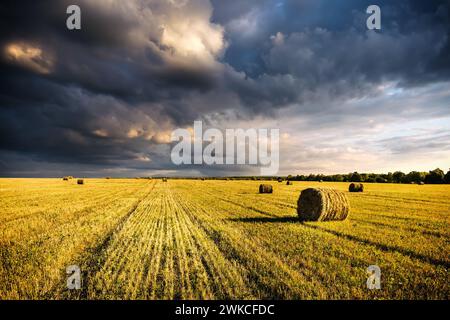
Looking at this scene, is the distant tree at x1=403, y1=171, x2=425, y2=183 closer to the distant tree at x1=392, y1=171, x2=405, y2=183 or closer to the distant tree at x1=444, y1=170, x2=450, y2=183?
the distant tree at x1=392, y1=171, x2=405, y2=183

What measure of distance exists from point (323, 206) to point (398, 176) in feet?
237

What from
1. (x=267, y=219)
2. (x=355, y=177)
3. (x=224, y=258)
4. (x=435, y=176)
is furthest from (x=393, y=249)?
(x=355, y=177)

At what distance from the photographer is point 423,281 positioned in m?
5.72

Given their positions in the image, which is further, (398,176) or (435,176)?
(398,176)

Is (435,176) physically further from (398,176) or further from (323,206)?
(323,206)

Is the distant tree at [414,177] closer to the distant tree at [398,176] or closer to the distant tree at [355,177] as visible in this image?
the distant tree at [398,176]

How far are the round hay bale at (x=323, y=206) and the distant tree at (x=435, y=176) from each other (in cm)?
6521

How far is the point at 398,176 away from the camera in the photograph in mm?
73250

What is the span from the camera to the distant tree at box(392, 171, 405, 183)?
72125 millimetres

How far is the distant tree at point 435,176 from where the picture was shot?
2510 inches

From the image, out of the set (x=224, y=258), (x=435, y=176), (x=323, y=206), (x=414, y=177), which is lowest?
(x=224, y=258)

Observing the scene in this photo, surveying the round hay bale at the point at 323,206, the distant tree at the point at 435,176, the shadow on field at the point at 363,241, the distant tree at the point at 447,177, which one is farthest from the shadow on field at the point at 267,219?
the distant tree at the point at 435,176

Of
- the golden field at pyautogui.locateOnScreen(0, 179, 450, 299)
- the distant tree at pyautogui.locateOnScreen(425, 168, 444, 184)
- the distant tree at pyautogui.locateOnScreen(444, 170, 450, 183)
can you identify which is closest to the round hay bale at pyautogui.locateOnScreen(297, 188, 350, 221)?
the golden field at pyautogui.locateOnScreen(0, 179, 450, 299)
